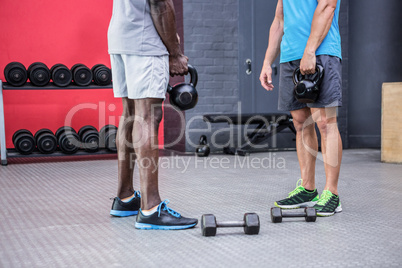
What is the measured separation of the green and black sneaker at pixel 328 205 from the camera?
2264 mm

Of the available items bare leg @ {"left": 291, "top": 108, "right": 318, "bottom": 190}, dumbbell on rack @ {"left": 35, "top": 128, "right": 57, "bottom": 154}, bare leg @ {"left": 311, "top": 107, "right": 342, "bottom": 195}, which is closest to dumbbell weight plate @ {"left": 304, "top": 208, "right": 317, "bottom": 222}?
bare leg @ {"left": 311, "top": 107, "right": 342, "bottom": 195}

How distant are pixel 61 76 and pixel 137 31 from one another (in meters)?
2.96

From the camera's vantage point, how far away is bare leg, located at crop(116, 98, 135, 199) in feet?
7.36

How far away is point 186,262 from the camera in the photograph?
5.23ft

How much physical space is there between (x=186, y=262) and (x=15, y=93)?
423 cm

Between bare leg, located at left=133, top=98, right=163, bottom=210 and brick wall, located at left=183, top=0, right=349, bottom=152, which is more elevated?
brick wall, located at left=183, top=0, right=349, bottom=152

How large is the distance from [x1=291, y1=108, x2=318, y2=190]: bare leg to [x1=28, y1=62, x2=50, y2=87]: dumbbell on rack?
3.02m

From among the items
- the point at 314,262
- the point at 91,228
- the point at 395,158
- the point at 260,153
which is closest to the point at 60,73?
the point at 260,153

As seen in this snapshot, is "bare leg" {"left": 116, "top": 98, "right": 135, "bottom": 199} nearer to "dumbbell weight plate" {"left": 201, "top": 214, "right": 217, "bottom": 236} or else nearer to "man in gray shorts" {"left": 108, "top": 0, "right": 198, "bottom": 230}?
"man in gray shorts" {"left": 108, "top": 0, "right": 198, "bottom": 230}

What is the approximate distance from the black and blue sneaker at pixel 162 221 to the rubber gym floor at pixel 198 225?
38 mm
